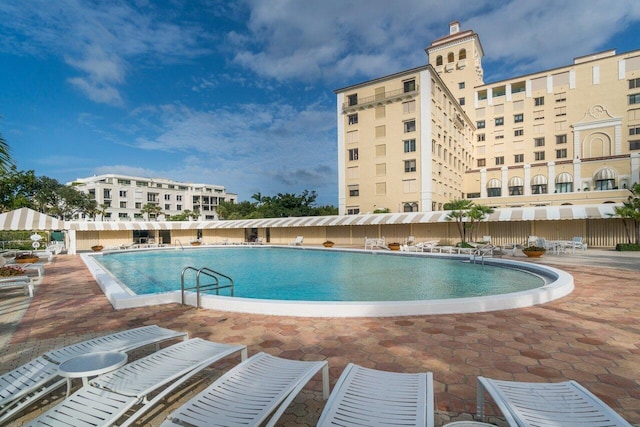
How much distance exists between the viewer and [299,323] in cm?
559

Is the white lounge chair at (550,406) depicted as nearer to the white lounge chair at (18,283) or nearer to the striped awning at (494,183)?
the white lounge chair at (18,283)

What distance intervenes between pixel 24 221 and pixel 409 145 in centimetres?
3198

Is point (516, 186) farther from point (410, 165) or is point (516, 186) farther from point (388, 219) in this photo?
point (388, 219)

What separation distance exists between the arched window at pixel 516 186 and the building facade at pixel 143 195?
6703 centimetres

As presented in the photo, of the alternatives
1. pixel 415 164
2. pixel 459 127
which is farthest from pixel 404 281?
pixel 459 127

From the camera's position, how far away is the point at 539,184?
38.7 meters

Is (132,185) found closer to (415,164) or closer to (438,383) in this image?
(415,164)

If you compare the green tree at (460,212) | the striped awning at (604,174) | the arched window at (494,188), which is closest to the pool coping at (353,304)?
the green tree at (460,212)

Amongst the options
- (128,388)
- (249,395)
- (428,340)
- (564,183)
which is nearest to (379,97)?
(564,183)

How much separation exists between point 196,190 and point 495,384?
9682 cm

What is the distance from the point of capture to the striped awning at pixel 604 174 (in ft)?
113

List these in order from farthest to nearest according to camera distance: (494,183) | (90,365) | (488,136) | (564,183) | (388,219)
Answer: (488,136)
(494,183)
(564,183)
(388,219)
(90,365)

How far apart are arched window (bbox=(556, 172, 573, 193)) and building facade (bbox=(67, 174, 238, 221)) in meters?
71.9

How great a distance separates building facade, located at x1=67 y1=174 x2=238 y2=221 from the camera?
241 ft
